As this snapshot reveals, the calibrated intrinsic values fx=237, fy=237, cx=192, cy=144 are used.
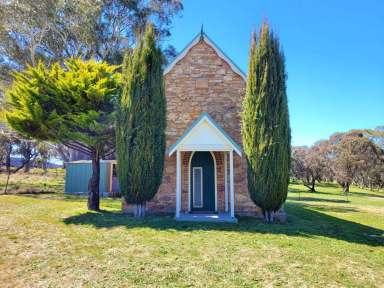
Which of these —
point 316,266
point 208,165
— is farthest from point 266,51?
point 316,266

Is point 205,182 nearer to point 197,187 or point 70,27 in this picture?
point 197,187

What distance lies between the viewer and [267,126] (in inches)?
317

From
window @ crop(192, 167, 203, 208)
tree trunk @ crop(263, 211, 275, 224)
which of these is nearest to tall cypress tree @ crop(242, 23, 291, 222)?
tree trunk @ crop(263, 211, 275, 224)

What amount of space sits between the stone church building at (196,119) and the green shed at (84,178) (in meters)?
9.13

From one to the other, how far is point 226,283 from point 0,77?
2186 centimetres

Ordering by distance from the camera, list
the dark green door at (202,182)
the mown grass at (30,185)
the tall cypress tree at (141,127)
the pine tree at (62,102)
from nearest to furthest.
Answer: the pine tree at (62,102)
the tall cypress tree at (141,127)
the dark green door at (202,182)
the mown grass at (30,185)

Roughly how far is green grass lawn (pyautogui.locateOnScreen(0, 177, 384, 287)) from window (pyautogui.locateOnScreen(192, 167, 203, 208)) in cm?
216

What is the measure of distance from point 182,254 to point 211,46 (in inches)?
332

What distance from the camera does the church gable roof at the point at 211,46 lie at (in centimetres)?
1008

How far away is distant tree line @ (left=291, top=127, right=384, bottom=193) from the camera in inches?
1220

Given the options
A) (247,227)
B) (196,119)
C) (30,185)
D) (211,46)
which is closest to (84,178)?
(30,185)

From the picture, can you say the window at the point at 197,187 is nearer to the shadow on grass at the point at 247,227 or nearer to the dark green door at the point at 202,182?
the dark green door at the point at 202,182

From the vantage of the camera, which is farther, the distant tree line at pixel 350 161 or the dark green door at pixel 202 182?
the distant tree line at pixel 350 161

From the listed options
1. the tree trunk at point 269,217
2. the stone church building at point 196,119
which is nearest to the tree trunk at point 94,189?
the stone church building at point 196,119
